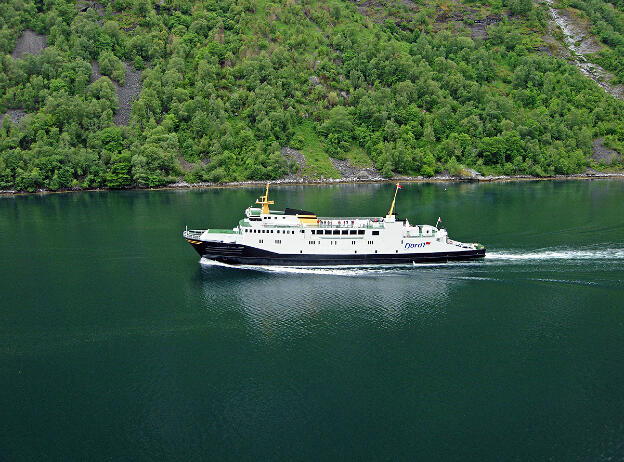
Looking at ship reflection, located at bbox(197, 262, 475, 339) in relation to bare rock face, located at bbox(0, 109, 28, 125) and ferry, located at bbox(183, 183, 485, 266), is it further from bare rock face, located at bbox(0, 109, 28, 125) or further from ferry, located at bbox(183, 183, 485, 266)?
bare rock face, located at bbox(0, 109, 28, 125)

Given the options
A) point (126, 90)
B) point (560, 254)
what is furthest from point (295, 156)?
point (560, 254)

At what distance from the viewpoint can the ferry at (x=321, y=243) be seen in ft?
220

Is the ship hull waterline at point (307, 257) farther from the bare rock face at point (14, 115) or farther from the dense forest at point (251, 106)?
the bare rock face at point (14, 115)

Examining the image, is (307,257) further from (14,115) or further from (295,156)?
(14,115)

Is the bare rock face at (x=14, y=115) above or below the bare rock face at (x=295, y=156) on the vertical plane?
above

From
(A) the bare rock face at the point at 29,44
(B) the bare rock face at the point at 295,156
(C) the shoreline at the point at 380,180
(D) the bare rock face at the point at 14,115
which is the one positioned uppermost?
(A) the bare rock face at the point at 29,44

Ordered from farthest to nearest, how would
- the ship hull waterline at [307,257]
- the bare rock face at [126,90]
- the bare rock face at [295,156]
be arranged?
the bare rock face at [126,90]
the bare rock face at [295,156]
the ship hull waterline at [307,257]

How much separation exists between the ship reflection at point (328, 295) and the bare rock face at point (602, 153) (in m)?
129

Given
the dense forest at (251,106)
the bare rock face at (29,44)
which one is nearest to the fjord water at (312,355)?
the dense forest at (251,106)

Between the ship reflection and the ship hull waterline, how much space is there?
105 centimetres

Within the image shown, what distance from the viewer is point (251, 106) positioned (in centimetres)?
16962

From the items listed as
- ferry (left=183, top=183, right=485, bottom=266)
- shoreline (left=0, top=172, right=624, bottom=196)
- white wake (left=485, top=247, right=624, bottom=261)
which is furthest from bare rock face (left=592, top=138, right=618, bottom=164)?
ferry (left=183, top=183, right=485, bottom=266)

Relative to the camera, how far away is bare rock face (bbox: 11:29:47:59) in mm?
175750

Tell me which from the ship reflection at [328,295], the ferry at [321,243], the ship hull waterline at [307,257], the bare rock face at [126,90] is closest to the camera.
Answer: the ship reflection at [328,295]
